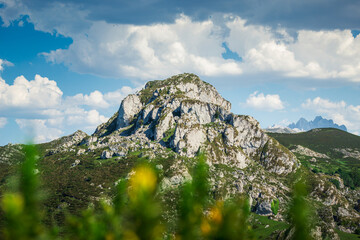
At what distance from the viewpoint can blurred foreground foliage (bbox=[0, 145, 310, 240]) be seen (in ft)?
31.0

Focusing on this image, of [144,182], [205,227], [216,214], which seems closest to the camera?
[144,182]

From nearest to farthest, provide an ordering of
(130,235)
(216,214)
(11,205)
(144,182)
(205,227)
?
(11,205) < (144,182) < (130,235) < (205,227) < (216,214)

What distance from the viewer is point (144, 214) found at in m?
9.45

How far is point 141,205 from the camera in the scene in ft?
30.9

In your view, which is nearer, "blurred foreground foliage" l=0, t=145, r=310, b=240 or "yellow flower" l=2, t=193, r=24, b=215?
"yellow flower" l=2, t=193, r=24, b=215

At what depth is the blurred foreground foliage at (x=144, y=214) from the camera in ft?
31.0

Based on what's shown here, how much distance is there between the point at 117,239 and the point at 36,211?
363cm

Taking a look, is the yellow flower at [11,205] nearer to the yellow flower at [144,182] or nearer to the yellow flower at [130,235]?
the yellow flower at [130,235]

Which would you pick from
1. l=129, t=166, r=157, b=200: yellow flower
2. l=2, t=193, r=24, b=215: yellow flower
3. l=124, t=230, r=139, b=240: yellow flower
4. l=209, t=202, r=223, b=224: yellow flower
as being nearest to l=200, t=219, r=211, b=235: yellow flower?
l=209, t=202, r=223, b=224: yellow flower

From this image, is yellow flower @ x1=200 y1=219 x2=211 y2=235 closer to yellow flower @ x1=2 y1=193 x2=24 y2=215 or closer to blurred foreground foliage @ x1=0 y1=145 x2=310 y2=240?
blurred foreground foliage @ x1=0 y1=145 x2=310 y2=240

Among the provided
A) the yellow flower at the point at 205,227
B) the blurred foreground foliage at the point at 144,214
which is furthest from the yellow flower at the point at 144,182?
the yellow flower at the point at 205,227

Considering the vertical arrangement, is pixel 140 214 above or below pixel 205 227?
above

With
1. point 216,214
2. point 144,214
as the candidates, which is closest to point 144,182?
point 144,214

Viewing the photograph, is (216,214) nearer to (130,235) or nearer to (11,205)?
(130,235)
